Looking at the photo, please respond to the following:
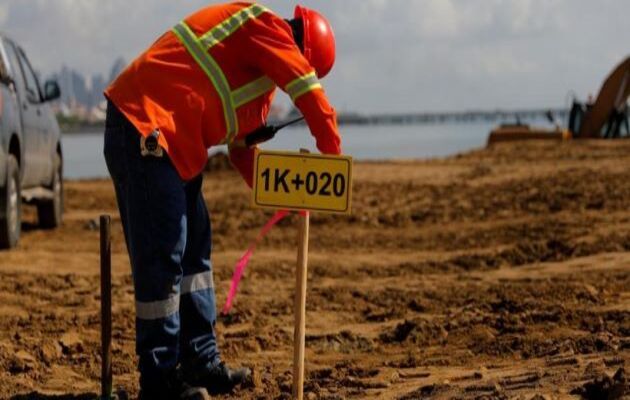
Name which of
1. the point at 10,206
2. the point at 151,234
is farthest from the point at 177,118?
the point at 10,206

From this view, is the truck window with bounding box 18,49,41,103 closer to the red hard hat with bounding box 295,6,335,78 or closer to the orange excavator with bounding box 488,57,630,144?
the red hard hat with bounding box 295,6,335,78

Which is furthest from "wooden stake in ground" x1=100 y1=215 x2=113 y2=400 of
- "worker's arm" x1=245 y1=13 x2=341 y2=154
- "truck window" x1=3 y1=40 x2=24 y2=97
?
"truck window" x1=3 y1=40 x2=24 y2=97

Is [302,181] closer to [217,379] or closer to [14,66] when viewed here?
[217,379]

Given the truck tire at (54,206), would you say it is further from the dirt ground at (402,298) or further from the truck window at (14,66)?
the truck window at (14,66)

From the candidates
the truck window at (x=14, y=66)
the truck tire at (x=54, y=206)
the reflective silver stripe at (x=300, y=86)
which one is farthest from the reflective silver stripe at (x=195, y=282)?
the truck tire at (x=54, y=206)

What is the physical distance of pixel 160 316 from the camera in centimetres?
482

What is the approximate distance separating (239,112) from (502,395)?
1820 mm

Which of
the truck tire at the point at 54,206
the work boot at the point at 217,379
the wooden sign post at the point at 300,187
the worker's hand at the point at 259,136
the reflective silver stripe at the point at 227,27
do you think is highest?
the reflective silver stripe at the point at 227,27

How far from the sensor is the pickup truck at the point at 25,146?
364 inches

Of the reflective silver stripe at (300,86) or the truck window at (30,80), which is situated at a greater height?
the truck window at (30,80)

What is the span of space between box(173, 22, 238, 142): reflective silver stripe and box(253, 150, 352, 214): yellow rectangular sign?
45 cm

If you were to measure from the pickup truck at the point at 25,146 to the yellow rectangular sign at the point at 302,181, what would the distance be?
5030 millimetres

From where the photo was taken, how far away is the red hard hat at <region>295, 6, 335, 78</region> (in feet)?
16.4

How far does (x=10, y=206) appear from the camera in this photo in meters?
9.32
